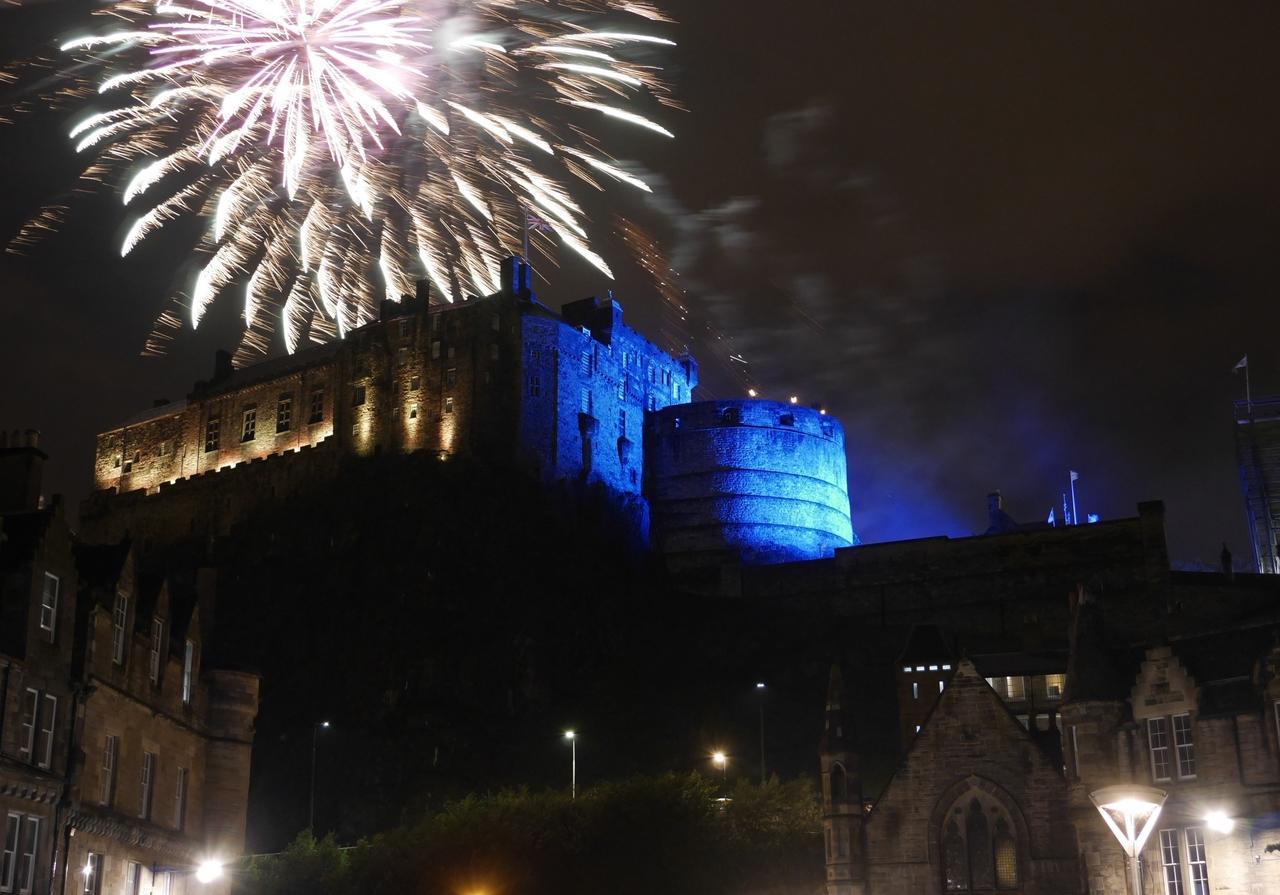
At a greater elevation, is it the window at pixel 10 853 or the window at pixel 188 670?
the window at pixel 188 670

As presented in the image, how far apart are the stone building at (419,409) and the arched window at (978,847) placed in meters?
54.5

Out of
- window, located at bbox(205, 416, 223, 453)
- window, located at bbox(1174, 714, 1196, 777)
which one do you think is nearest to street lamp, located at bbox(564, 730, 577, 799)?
window, located at bbox(1174, 714, 1196, 777)

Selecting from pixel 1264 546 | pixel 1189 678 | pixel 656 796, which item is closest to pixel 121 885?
pixel 656 796

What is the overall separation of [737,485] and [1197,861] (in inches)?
2656

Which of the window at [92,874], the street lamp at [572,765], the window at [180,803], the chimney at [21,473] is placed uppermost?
the chimney at [21,473]

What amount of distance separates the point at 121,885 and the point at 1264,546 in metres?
64.1

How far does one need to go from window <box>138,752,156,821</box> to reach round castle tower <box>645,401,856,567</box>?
6182 cm

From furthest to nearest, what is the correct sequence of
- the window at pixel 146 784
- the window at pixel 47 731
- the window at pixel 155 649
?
the window at pixel 155 649
the window at pixel 146 784
the window at pixel 47 731

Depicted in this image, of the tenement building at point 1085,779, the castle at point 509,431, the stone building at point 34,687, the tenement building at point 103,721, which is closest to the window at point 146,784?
the tenement building at point 103,721

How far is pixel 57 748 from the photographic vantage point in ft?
99.2

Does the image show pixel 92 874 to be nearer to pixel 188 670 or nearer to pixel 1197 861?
pixel 188 670

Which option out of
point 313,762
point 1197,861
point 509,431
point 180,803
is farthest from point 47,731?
point 509,431

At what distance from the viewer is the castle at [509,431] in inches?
3519

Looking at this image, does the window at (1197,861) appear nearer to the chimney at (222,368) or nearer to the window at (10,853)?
the window at (10,853)
